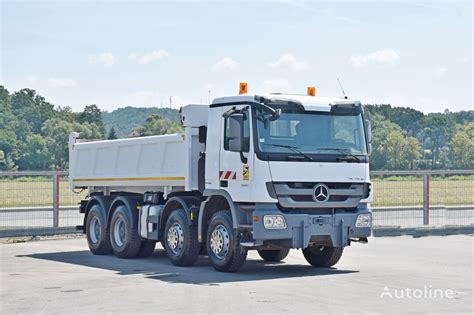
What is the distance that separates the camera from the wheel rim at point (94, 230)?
20.4 meters

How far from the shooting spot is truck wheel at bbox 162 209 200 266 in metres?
16.9

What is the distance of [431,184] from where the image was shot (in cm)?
2622

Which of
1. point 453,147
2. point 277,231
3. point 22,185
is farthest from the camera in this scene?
point 453,147

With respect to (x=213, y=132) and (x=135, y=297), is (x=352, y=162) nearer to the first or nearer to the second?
(x=213, y=132)

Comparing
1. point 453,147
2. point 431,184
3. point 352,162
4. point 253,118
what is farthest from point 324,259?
point 453,147

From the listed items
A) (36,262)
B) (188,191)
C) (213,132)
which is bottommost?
(36,262)

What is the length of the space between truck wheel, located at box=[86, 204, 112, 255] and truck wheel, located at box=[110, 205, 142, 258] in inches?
10.3

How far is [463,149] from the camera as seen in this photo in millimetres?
94250

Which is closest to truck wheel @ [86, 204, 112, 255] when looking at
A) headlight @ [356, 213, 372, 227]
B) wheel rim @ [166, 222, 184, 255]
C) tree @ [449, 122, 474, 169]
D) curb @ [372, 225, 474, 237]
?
wheel rim @ [166, 222, 184, 255]

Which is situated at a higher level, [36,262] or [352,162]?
[352,162]

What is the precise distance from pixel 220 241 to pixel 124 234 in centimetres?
392

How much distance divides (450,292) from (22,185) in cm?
1469

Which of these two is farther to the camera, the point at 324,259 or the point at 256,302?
the point at 324,259

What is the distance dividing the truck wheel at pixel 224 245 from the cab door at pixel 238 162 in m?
0.53
